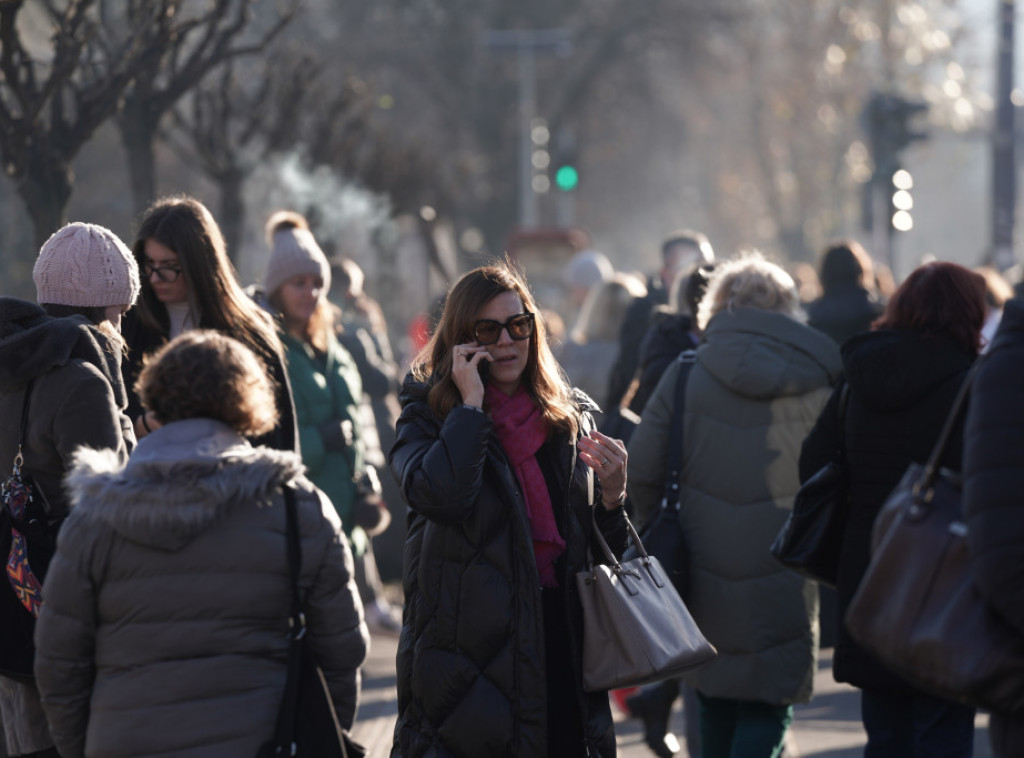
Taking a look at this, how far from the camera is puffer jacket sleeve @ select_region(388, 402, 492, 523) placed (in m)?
3.85

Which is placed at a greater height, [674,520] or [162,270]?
[162,270]

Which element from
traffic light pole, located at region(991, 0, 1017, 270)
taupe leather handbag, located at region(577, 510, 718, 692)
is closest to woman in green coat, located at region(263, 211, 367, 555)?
taupe leather handbag, located at region(577, 510, 718, 692)

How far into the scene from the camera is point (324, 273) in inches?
260

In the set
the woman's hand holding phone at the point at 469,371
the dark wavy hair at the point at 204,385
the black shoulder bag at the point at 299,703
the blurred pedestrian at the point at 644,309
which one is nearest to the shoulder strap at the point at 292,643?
the black shoulder bag at the point at 299,703

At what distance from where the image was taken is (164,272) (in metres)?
5.14

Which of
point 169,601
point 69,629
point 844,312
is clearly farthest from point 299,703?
point 844,312

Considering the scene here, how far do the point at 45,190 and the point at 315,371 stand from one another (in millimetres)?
1648

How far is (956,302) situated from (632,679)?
1583mm

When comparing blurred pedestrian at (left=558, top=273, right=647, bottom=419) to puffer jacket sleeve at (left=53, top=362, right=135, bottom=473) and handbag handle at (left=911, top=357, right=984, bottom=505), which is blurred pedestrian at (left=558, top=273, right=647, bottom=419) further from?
handbag handle at (left=911, top=357, right=984, bottom=505)

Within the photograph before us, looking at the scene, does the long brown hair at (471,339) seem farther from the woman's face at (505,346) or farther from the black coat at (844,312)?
the black coat at (844,312)

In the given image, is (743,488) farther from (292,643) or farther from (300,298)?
(292,643)

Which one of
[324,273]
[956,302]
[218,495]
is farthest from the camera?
[324,273]

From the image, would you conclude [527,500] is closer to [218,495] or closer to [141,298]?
[218,495]

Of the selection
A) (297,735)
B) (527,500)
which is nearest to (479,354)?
(527,500)
